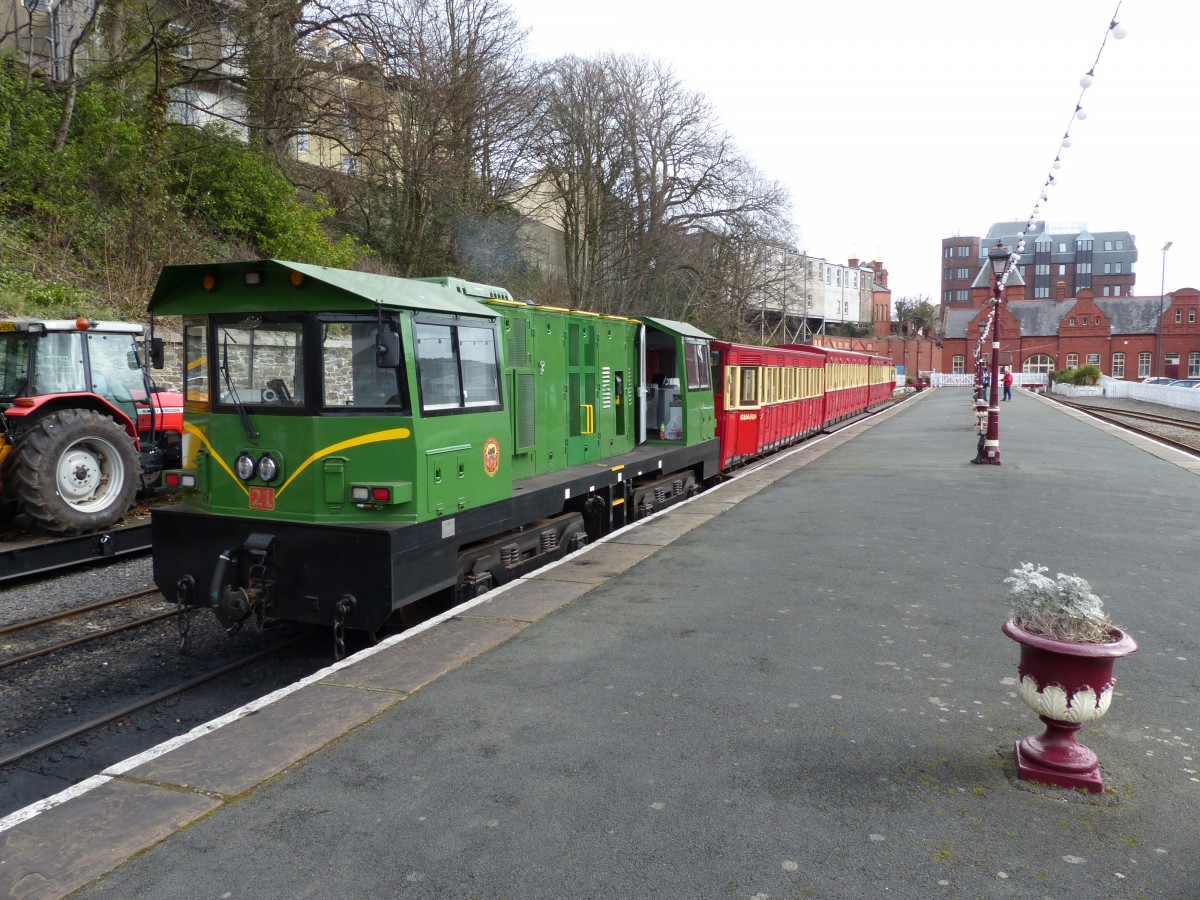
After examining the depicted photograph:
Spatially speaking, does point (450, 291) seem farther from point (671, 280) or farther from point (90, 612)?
point (671, 280)

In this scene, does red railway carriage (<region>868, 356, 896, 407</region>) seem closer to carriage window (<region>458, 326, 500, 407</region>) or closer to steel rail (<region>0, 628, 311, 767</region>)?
carriage window (<region>458, 326, 500, 407</region>)

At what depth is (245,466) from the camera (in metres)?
6.84

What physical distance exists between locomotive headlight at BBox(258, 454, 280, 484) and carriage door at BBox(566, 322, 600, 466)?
451 centimetres

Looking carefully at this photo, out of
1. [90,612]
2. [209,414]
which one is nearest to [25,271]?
[90,612]

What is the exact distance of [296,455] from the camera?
6.67 meters

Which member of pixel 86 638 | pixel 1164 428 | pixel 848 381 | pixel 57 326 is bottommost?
pixel 86 638

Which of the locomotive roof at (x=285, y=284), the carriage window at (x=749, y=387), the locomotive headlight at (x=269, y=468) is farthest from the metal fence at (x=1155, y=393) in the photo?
the locomotive headlight at (x=269, y=468)

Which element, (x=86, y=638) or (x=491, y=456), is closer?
(x=86, y=638)

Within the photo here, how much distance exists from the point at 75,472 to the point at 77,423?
58 cm

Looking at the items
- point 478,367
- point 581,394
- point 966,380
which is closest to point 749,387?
point 581,394

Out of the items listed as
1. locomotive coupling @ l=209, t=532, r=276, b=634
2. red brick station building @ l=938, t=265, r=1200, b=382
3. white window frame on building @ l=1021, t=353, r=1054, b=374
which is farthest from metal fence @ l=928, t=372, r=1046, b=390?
locomotive coupling @ l=209, t=532, r=276, b=634

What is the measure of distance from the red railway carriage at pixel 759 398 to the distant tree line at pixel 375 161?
34.3ft

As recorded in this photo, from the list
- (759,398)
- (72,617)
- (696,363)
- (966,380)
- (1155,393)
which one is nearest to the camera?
(72,617)

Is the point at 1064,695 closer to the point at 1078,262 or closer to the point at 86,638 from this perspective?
the point at 86,638
